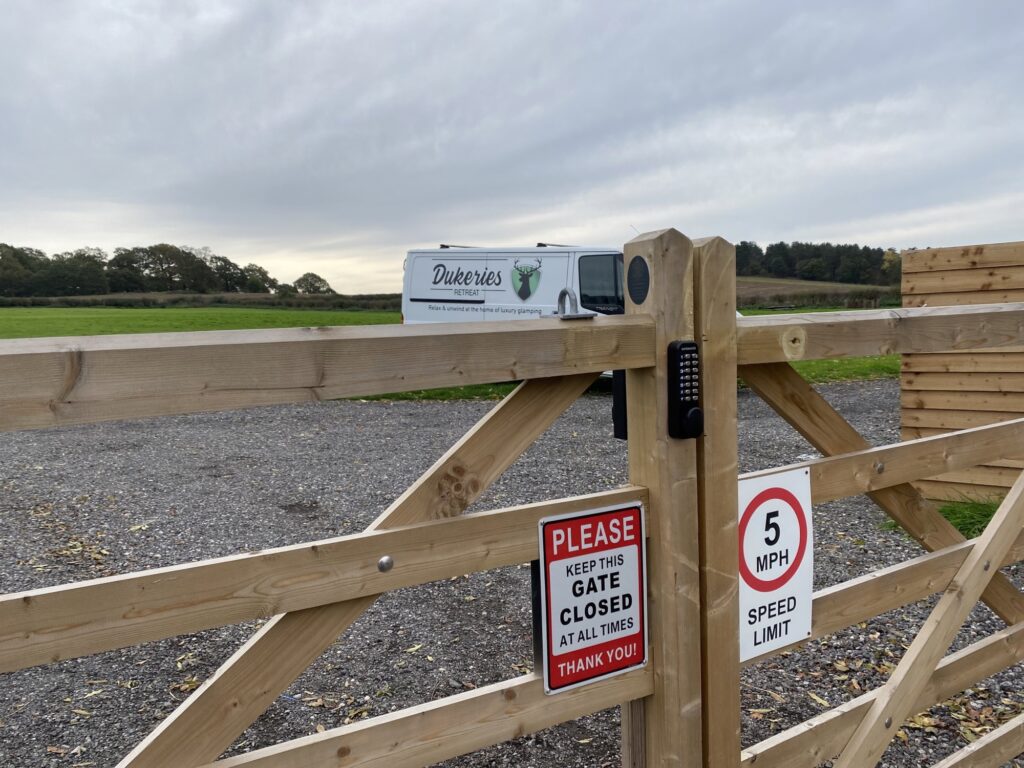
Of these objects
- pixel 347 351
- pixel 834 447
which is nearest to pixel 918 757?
pixel 834 447

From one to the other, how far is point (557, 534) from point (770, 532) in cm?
75

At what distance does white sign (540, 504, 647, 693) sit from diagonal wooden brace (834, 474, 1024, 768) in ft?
3.54

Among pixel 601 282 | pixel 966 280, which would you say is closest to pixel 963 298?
pixel 966 280

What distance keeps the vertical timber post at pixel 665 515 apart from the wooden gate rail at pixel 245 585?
27cm

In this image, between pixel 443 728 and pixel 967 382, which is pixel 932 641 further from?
pixel 967 382

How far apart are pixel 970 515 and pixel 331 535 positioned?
5146 millimetres

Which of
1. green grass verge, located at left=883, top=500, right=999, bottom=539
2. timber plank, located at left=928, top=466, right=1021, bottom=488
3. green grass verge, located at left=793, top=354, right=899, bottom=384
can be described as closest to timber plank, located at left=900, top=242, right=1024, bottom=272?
timber plank, located at left=928, top=466, right=1021, bottom=488

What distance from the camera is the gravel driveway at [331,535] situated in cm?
375

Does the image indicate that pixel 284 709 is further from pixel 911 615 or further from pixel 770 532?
pixel 911 615

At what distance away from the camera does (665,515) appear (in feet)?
6.31

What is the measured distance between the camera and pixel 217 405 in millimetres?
1410

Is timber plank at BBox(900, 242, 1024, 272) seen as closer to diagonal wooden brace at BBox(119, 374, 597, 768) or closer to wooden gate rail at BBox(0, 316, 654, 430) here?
wooden gate rail at BBox(0, 316, 654, 430)

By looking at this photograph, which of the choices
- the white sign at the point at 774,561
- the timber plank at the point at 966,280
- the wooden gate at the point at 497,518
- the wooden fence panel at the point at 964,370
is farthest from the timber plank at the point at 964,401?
the white sign at the point at 774,561

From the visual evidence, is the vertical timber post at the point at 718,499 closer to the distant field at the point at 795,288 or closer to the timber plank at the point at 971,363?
the timber plank at the point at 971,363
